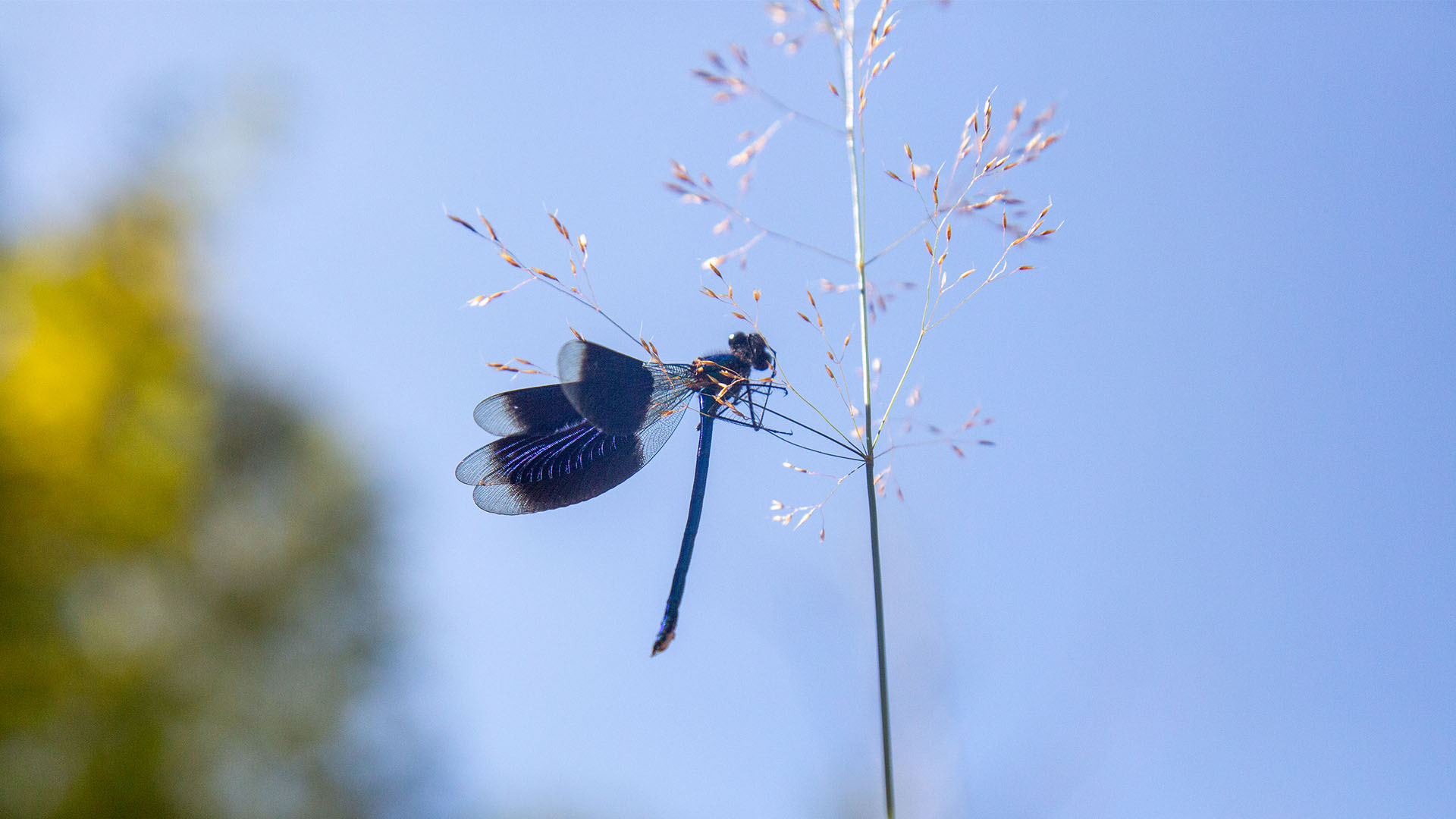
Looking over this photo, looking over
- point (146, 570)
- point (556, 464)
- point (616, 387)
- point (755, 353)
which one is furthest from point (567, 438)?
point (146, 570)

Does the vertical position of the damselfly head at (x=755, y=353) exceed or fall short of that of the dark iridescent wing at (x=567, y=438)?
it exceeds it

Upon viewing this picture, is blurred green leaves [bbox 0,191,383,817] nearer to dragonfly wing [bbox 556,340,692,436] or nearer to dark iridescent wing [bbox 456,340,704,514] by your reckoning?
dark iridescent wing [bbox 456,340,704,514]

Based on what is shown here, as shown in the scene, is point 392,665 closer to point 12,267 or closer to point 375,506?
point 375,506

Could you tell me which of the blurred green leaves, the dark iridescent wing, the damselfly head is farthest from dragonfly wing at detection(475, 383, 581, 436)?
the blurred green leaves

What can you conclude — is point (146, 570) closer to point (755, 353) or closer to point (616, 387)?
point (616, 387)

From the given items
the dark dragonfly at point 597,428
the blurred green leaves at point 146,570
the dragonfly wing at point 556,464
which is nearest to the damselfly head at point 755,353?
the dark dragonfly at point 597,428

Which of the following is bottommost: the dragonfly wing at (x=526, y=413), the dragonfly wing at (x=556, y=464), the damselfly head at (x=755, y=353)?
the dragonfly wing at (x=556, y=464)

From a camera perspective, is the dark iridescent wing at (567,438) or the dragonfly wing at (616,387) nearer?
the dragonfly wing at (616,387)

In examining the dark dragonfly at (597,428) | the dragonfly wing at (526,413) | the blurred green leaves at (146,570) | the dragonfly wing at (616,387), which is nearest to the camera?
the dragonfly wing at (616,387)

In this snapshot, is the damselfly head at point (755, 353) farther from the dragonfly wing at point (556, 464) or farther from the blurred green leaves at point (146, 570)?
the blurred green leaves at point (146, 570)
